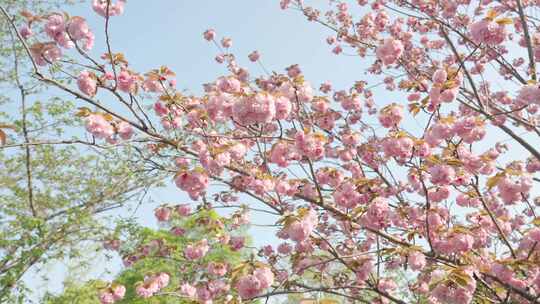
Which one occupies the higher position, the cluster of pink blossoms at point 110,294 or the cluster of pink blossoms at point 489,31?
the cluster of pink blossoms at point 489,31

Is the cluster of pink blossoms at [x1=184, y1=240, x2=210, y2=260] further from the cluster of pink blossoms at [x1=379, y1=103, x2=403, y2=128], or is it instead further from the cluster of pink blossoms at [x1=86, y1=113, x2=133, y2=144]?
the cluster of pink blossoms at [x1=379, y1=103, x2=403, y2=128]

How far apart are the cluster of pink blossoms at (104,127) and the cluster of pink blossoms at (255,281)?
5.04ft

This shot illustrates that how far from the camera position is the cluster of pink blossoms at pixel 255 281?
2.44m

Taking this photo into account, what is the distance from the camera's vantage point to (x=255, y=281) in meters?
2.42

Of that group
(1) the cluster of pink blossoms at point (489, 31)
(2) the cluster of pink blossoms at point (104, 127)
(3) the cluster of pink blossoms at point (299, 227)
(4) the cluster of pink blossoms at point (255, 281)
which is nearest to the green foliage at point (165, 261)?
(2) the cluster of pink blossoms at point (104, 127)

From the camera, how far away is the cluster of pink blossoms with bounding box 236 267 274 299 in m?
2.44

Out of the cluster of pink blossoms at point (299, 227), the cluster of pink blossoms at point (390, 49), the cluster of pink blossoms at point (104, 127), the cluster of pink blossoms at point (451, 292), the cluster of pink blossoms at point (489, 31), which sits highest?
the cluster of pink blossoms at point (390, 49)

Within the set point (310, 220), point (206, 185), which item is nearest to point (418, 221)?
point (310, 220)

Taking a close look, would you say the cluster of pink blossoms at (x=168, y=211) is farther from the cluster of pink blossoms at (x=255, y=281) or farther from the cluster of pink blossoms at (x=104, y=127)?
the cluster of pink blossoms at (x=255, y=281)

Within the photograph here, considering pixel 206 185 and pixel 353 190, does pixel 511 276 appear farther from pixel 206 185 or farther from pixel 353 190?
pixel 206 185

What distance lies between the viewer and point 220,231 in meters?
4.60

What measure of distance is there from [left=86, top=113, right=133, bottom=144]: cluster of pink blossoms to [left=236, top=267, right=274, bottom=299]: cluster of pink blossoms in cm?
154

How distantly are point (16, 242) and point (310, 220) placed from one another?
7.95 metres

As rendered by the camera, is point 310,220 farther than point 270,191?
No
